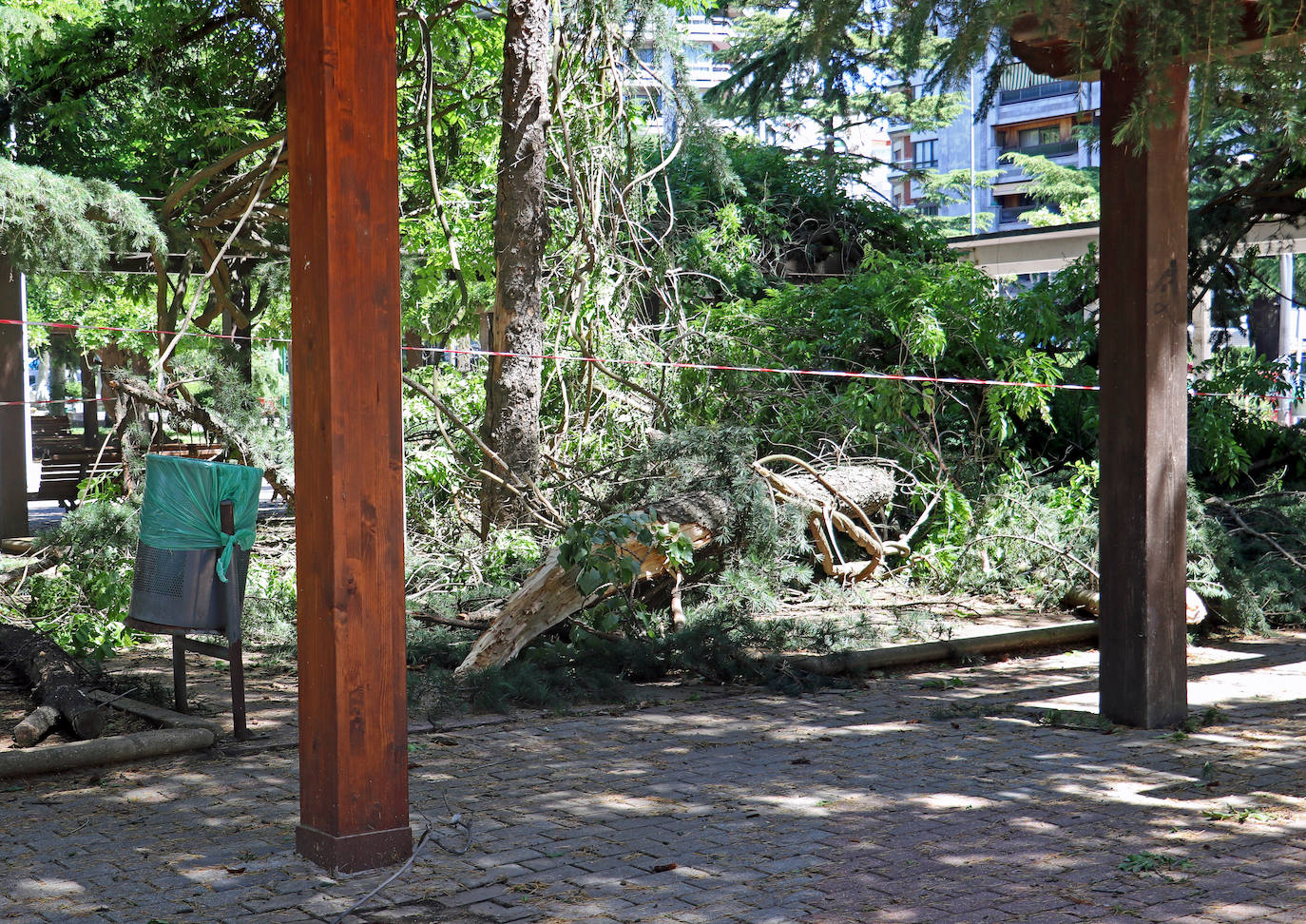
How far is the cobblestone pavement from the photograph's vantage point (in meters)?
3.47

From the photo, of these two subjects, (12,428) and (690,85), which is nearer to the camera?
(690,85)

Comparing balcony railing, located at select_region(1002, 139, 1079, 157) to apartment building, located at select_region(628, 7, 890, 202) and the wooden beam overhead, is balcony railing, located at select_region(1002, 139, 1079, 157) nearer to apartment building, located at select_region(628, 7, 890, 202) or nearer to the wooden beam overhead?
apartment building, located at select_region(628, 7, 890, 202)

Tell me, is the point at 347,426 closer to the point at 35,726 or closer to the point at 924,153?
the point at 35,726

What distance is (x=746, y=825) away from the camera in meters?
4.25

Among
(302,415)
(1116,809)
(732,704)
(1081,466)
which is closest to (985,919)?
(1116,809)

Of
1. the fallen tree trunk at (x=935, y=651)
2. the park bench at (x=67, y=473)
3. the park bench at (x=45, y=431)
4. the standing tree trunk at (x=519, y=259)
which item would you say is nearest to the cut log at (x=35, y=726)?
the fallen tree trunk at (x=935, y=651)

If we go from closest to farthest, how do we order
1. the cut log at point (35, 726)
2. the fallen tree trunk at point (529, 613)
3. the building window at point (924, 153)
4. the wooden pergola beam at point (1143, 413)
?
1. the cut log at point (35, 726)
2. the wooden pergola beam at point (1143, 413)
3. the fallen tree trunk at point (529, 613)
4. the building window at point (924, 153)

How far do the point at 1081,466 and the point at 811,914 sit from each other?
7444 mm

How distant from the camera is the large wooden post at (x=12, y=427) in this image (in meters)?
13.1

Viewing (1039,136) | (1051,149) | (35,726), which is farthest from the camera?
(1039,136)

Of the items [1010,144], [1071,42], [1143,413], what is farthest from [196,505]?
[1010,144]

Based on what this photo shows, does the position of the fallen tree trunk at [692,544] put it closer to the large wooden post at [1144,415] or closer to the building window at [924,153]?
the large wooden post at [1144,415]

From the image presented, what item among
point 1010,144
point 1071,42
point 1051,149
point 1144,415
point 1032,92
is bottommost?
point 1144,415

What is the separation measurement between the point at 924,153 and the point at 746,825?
72912mm
